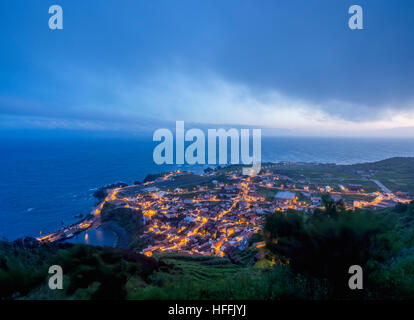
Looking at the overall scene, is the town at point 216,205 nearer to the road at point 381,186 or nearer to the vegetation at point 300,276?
the road at point 381,186

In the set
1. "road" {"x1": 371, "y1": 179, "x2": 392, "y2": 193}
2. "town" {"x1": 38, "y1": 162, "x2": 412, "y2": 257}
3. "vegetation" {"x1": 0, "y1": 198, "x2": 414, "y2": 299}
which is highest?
"vegetation" {"x1": 0, "y1": 198, "x2": 414, "y2": 299}

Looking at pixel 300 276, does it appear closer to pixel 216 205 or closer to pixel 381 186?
pixel 216 205

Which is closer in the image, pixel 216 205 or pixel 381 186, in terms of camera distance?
pixel 216 205

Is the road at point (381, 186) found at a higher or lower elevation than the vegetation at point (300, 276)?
lower

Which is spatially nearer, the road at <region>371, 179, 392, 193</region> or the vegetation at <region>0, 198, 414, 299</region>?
the vegetation at <region>0, 198, 414, 299</region>

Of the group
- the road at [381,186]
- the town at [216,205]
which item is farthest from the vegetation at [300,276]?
the road at [381,186]

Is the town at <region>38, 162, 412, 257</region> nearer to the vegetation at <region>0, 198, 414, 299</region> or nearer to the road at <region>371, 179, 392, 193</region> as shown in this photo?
the road at <region>371, 179, 392, 193</region>

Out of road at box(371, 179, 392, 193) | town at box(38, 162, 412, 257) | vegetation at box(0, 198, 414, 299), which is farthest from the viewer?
road at box(371, 179, 392, 193)

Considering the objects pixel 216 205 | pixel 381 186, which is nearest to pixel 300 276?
pixel 216 205

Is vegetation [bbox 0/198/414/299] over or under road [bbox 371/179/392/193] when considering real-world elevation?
over

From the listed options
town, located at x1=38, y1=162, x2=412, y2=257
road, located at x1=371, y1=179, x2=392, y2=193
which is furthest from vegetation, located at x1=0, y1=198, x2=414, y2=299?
road, located at x1=371, y1=179, x2=392, y2=193
